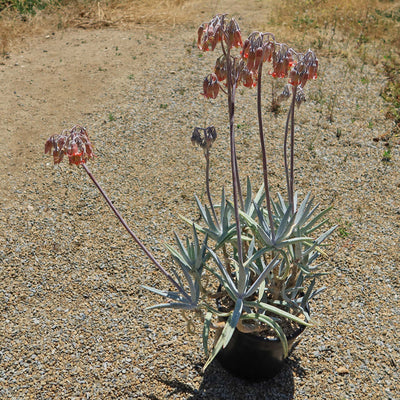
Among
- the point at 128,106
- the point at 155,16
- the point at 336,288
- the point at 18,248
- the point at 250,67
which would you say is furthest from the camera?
the point at 155,16

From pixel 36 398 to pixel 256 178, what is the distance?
131 inches

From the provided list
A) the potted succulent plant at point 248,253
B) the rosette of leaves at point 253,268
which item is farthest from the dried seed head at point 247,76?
the rosette of leaves at point 253,268

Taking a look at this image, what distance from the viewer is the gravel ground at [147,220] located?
3.31 meters

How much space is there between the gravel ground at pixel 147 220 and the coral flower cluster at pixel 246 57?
2.15 meters

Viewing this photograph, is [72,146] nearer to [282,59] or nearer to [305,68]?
[282,59]

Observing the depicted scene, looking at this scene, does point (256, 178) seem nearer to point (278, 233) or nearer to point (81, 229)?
point (81, 229)

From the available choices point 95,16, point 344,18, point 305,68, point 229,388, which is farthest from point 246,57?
point 95,16

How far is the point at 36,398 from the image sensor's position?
10.3ft

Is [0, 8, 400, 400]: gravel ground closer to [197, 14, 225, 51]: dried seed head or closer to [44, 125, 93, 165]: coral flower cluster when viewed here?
[44, 125, 93, 165]: coral flower cluster

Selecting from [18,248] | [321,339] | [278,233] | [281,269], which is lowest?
[321,339]

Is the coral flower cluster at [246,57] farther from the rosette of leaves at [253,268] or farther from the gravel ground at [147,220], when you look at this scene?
the gravel ground at [147,220]

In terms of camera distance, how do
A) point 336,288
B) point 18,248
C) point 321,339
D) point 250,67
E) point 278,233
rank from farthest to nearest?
1. point 18,248
2. point 336,288
3. point 321,339
4. point 278,233
5. point 250,67

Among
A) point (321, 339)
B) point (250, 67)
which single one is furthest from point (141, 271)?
point (250, 67)

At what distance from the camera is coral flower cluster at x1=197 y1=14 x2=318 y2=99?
78.2 inches
